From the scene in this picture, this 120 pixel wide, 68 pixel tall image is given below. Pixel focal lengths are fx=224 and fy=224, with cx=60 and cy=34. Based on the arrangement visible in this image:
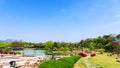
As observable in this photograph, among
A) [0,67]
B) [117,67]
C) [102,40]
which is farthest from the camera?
[102,40]

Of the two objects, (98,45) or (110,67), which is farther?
(98,45)

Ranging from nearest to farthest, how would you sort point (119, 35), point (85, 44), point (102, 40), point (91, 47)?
point (91, 47) → point (102, 40) → point (85, 44) → point (119, 35)

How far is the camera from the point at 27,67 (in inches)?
678

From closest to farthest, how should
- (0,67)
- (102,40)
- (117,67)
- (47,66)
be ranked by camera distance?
(47,66), (0,67), (117,67), (102,40)

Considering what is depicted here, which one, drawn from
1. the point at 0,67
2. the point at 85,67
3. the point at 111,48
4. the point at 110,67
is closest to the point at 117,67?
the point at 110,67

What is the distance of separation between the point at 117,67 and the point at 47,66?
1502 centimetres

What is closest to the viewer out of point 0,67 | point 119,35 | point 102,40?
point 0,67

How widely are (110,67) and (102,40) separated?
44817 millimetres

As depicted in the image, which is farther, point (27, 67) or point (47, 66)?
point (27, 67)

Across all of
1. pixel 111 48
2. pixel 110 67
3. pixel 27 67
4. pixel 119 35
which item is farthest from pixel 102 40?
pixel 27 67

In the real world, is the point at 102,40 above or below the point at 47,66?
above

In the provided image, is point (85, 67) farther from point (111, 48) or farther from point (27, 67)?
point (111, 48)

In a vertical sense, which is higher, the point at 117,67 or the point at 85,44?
the point at 85,44

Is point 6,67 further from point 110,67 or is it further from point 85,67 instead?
point 110,67
